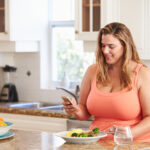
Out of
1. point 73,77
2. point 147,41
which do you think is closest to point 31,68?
point 73,77

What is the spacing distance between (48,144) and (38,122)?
65.4 inches

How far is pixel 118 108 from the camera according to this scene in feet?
8.24

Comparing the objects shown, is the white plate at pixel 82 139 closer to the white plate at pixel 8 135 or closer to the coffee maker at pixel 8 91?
the white plate at pixel 8 135

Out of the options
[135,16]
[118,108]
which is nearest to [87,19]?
[135,16]

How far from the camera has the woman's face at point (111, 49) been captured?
257 cm

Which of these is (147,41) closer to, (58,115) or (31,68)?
(58,115)

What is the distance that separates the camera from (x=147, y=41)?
3.60 metres

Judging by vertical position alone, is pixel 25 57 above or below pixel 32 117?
above

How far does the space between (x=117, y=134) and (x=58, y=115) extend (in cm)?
180

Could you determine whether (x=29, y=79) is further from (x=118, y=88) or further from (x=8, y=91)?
(x=118, y=88)

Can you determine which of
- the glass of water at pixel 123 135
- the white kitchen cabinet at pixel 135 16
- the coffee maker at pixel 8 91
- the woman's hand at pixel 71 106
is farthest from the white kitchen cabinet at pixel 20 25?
the glass of water at pixel 123 135

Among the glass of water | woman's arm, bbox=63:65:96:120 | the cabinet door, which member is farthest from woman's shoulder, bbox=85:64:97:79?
the cabinet door

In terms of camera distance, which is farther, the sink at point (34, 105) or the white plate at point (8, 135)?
the sink at point (34, 105)

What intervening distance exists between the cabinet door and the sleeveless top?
130cm
